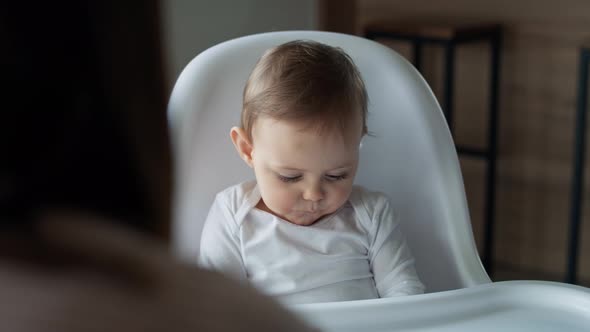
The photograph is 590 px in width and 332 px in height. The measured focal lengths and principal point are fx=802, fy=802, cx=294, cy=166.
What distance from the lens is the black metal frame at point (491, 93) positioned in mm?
2123

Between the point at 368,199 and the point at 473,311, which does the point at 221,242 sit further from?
the point at 473,311

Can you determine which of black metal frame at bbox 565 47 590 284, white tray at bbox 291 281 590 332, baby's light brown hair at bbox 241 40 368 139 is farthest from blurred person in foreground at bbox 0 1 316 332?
black metal frame at bbox 565 47 590 284

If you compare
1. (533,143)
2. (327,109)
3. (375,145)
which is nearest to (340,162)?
(327,109)

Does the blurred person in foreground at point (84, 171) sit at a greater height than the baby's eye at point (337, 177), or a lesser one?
greater

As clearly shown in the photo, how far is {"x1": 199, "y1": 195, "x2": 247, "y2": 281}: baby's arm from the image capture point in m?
1.06

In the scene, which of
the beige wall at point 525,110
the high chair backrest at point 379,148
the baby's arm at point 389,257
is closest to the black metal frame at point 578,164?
the beige wall at point 525,110

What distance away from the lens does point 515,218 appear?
93.8 inches

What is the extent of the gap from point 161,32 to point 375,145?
0.93 m

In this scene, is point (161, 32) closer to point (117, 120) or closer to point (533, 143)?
point (117, 120)

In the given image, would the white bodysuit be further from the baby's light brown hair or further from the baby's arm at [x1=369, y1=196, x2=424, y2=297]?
the baby's light brown hair

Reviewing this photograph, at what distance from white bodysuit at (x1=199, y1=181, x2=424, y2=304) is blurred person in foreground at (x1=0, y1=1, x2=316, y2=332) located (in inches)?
30.7

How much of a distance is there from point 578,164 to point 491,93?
34 centimetres

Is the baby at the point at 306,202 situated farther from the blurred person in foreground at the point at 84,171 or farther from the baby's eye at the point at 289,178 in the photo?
the blurred person in foreground at the point at 84,171

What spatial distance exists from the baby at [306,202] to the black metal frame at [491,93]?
1.10 m
